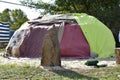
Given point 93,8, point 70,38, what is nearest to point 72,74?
point 70,38

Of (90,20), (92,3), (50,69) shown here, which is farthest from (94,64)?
(92,3)

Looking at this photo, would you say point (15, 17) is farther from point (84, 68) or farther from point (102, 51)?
point (84, 68)

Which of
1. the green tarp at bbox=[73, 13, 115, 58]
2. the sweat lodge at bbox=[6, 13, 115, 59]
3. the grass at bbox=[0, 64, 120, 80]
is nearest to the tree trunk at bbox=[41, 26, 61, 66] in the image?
the grass at bbox=[0, 64, 120, 80]

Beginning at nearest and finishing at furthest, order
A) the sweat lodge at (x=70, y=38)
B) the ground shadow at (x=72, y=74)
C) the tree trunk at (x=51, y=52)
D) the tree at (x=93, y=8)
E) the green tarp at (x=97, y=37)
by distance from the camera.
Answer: the ground shadow at (x=72, y=74)
the tree trunk at (x=51, y=52)
the sweat lodge at (x=70, y=38)
the green tarp at (x=97, y=37)
the tree at (x=93, y=8)

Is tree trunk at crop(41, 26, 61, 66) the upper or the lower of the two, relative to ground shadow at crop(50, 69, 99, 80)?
upper

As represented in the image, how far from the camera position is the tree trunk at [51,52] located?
10.5 m

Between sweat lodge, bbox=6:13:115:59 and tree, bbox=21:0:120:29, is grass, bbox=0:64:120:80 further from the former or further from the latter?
tree, bbox=21:0:120:29

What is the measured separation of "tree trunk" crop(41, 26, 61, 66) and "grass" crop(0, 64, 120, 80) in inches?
30.5

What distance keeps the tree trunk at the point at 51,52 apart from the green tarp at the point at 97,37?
11.7ft

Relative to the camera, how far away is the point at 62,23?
14.3 m

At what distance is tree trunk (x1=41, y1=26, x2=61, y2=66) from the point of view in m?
10.5

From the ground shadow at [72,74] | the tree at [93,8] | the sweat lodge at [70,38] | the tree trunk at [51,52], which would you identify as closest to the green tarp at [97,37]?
the sweat lodge at [70,38]

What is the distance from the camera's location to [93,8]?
2462 centimetres

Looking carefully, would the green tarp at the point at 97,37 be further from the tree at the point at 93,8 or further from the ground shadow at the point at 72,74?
the tree at the point at 93,8
